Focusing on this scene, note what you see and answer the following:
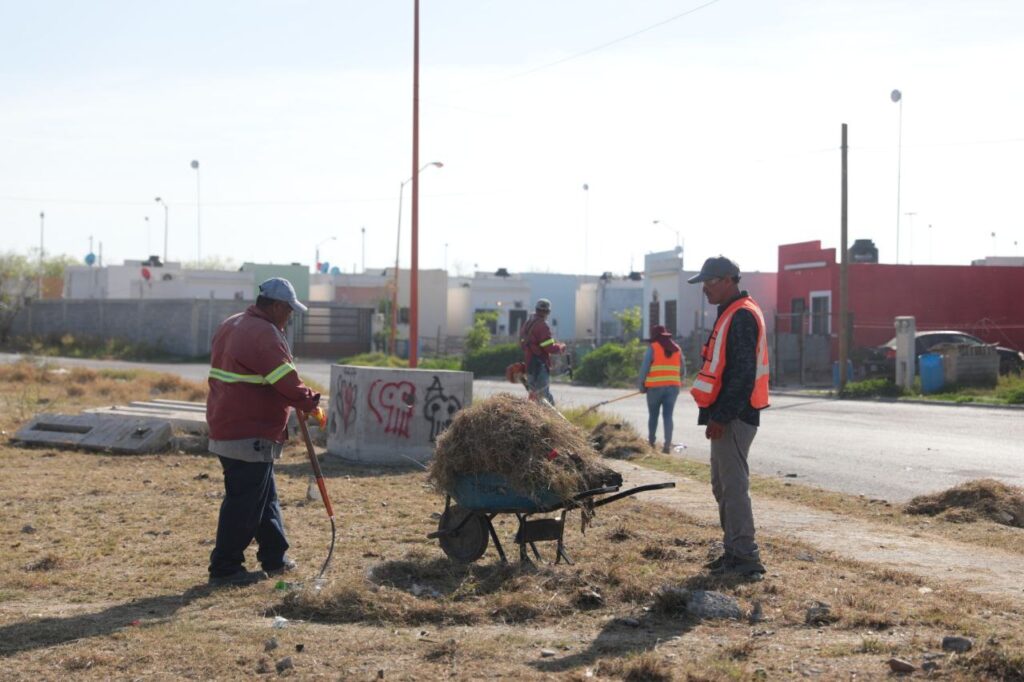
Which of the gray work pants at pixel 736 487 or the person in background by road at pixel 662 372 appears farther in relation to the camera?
the person in background by road at pixel 662 372

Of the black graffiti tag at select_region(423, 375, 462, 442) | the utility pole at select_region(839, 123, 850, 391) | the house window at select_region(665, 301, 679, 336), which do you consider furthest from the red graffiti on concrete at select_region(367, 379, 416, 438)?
the house window at select_region(665, 301, 679, 336)

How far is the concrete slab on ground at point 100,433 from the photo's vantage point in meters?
14.8

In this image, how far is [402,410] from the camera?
13.8 m

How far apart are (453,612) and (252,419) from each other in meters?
1.92

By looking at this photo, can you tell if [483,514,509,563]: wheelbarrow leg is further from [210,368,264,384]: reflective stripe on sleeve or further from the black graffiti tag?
the black graffiti tag

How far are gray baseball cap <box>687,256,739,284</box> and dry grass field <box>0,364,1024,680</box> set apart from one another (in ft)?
5.93

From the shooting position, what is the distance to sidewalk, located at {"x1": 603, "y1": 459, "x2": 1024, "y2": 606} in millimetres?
7645

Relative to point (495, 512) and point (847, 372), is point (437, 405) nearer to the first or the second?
point (495, 512)

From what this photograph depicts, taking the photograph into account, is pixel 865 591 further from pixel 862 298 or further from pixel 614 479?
pixel 862 298

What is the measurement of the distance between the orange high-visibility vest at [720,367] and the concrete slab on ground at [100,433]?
29.3 ft

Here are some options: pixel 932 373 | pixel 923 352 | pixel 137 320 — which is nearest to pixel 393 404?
pixel 932 373

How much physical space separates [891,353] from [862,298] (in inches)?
328

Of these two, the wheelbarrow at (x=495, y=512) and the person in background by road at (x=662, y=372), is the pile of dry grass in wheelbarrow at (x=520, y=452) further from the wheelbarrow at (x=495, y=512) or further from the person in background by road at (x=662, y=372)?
the person in background by road at (x=662, y=372)

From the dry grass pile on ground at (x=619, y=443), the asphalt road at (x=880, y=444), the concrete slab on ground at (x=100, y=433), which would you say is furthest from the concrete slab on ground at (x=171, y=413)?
the asphalt road at (x=880, y=444)
